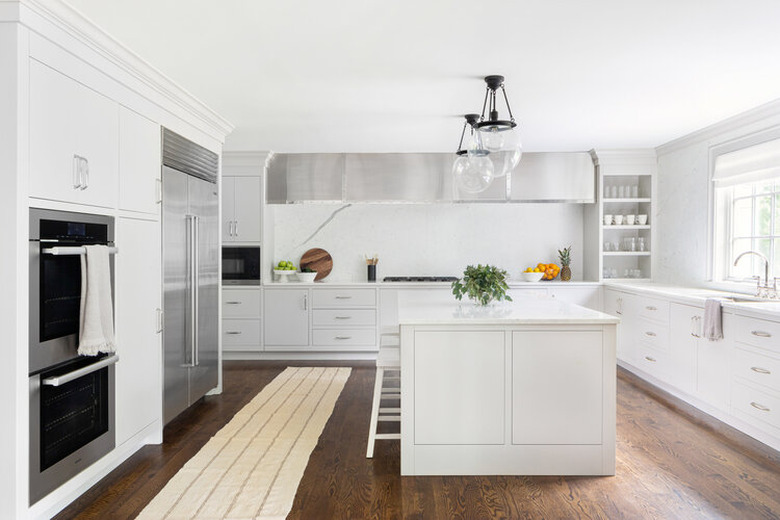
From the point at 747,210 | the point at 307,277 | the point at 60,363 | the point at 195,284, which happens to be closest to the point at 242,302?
the point at 307,277

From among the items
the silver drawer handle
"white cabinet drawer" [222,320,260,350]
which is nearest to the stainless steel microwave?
"white cabinet drawer" [222,320,260,350]

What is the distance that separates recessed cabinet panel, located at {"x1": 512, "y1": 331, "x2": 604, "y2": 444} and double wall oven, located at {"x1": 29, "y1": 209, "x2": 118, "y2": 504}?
2.15m

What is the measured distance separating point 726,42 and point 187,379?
12.8 ft

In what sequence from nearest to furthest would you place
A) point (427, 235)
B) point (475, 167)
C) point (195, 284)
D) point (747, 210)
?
1. point (475, 167)
2. point (195, 284)
3. point (747, 210)
4. point (427, 235)

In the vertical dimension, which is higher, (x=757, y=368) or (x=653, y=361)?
(x=757, y=368)

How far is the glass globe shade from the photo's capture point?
10.3 ft

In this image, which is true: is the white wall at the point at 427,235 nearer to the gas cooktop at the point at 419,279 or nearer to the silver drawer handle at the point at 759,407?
the gas cooktop at the point at 419,279

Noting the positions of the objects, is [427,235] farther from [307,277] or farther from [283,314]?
[283,314]

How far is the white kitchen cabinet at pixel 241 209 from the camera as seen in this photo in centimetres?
568

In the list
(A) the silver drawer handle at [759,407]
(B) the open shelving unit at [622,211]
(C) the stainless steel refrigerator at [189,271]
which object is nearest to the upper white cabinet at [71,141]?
(C) the stainless steel refrigerator at [189,271]

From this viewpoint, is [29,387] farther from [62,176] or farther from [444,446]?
[444,446]

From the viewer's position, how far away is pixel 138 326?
300cm

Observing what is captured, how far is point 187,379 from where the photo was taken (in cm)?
370

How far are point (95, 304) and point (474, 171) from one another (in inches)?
85.2
